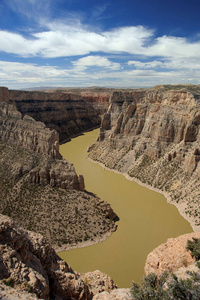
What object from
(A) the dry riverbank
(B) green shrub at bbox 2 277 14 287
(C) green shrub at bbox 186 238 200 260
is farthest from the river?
(B) green shrub at bbox 2 277 14 287

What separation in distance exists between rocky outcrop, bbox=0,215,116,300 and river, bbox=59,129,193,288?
A: 5796 mm

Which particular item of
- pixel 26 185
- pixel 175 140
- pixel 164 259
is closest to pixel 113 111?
pixel 175 140

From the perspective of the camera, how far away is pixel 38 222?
22797mm

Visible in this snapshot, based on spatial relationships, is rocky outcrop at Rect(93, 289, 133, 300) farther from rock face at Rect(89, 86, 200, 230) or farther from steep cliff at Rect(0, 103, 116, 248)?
rock face at Rect(89, 86, 200, 230)

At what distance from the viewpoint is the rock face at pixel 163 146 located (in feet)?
104

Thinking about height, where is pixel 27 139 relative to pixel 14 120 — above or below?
below

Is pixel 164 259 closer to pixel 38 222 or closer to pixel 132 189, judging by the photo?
pixel 38 222

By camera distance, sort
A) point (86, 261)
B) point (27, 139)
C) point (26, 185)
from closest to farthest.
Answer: point (86, 261), point (26, 185), point (27, 139)

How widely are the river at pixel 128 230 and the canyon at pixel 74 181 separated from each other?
120 centimetres

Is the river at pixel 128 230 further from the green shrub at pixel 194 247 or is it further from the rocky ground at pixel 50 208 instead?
the green shrub at pixel 194 247

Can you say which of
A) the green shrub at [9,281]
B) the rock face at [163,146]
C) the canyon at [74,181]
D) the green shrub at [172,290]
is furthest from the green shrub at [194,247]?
the rock face at [163,146]

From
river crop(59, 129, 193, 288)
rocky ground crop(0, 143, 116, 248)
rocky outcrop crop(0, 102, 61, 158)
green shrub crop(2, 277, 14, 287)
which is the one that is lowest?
river crop(59, 129, 193, 288)

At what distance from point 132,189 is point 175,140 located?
1079 cm

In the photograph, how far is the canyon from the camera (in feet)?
39.1
